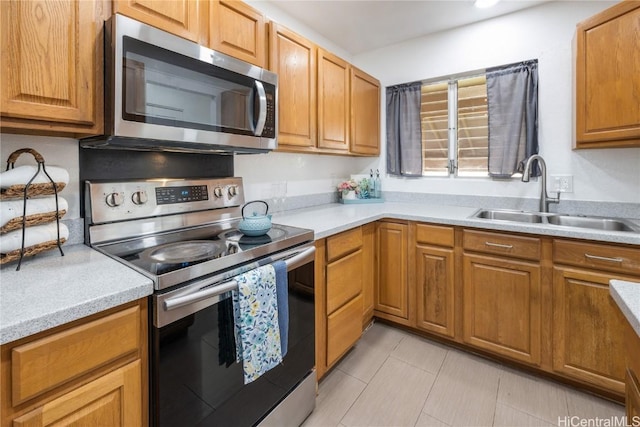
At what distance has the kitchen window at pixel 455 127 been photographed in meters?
2.51

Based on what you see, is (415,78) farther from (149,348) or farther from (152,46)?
(149,348)

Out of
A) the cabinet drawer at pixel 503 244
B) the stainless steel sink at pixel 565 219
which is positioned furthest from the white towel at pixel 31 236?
the stainless steel sink at pixel 565 219

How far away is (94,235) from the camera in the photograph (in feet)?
Answer: 4.21

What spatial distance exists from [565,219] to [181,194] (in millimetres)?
2405

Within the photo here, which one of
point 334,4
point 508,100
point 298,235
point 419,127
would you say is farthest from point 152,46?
point 508,100

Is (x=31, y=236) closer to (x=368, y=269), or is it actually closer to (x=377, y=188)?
(x=368, y=269)

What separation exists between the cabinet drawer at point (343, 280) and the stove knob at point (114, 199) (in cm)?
105

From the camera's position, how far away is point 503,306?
1.86 meters

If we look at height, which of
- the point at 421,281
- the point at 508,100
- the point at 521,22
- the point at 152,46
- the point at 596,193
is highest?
the point at 521,22

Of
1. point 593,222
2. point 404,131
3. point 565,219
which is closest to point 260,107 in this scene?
point 404,131

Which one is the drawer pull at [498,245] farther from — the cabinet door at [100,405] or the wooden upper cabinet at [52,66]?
the wooden upper cabinet at [52,66]

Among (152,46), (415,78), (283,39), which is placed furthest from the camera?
(415,78)

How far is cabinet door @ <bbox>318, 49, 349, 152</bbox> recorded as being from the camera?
216 centimetres

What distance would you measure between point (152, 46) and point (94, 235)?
790 mm
